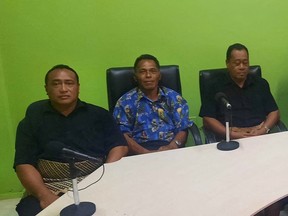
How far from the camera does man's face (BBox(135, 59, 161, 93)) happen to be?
2342 mm

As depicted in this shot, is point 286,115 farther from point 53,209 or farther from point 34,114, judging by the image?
point 53,209

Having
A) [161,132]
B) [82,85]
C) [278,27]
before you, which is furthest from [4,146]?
[278,27]

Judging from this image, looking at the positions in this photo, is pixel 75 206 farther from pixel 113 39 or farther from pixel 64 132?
pixel 113 39

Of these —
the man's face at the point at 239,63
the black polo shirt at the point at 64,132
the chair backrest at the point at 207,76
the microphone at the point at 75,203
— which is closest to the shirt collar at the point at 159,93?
the chair backrest at the point at 207,76

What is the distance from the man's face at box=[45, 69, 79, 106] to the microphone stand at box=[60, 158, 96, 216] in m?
0.71

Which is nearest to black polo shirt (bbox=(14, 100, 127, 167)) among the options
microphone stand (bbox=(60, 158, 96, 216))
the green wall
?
microphone stand (bbox=(60, 158, 96, 216))

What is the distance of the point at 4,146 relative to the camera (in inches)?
103

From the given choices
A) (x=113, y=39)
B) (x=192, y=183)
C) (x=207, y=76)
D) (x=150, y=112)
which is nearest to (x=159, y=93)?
(x=150, y=112)

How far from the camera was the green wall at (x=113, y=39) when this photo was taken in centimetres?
251

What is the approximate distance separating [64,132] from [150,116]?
0.70m

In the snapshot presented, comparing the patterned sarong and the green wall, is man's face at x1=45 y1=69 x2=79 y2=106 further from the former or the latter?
the green wall

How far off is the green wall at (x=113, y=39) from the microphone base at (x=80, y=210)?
152 cm

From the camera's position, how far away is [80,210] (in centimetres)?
127

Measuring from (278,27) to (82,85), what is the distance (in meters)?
1.73
